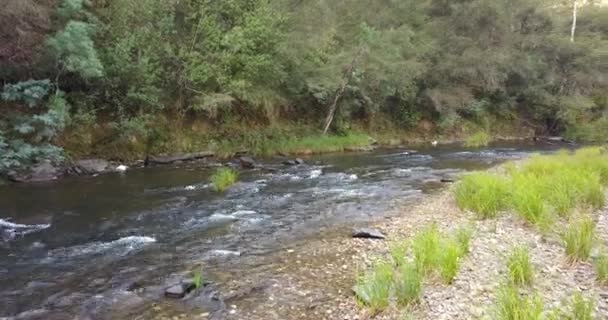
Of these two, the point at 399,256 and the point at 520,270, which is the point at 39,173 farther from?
the point at 520,270

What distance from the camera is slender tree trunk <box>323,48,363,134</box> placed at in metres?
28.0

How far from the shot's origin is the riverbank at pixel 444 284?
5.92m

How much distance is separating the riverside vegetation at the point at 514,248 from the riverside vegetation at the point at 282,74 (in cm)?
1338

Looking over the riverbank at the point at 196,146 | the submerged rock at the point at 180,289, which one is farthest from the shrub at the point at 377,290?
the riverbank at the point at 196,146

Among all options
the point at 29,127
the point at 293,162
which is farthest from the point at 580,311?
the point at 293,162

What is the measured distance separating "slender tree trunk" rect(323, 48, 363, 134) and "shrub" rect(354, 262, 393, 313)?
22.4m

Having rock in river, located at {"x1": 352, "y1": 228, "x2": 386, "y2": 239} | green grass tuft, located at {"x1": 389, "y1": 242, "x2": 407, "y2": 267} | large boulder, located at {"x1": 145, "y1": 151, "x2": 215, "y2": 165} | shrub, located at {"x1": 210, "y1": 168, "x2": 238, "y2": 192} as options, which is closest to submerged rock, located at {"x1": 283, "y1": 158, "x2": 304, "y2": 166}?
large boulder, located at {"x1": 145, "y1": 151, "x2": 215, "y2": 165}

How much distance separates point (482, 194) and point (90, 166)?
47.4 ft

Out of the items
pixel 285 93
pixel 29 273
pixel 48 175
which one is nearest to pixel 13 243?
pixel 29 273

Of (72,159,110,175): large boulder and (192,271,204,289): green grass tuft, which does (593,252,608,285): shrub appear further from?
(72,159,110,175): large boulder

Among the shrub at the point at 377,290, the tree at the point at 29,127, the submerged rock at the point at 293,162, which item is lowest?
the submerged rock at the point at 293,162

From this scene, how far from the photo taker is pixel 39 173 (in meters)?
17.2

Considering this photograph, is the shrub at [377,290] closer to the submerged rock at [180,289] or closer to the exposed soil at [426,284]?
the exposed soil at [426,284]

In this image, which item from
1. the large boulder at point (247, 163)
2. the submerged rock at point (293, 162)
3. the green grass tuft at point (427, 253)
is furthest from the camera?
the submerged rock at point (293, 162)
